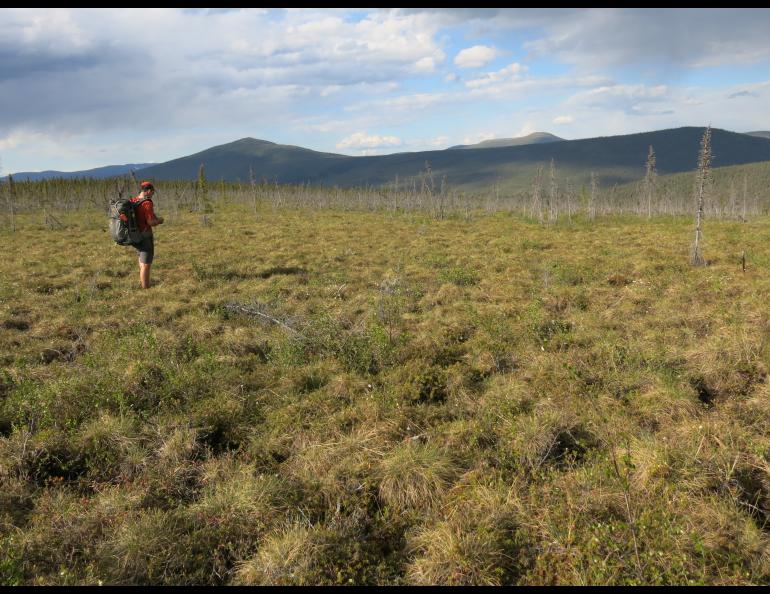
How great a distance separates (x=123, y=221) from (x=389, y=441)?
31.0 ft

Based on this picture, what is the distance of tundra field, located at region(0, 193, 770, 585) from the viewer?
3264mm

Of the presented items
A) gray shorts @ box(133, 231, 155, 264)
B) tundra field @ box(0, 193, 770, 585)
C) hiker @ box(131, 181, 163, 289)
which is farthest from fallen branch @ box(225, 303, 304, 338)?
gray shorts @ box(133, 231, 155, 264)

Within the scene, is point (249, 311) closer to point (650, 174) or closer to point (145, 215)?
point (145, 215)

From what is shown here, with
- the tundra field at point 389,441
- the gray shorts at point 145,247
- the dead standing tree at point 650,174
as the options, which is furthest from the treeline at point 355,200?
the tundra field at point 389,441

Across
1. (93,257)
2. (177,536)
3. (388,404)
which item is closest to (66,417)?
(177,536)

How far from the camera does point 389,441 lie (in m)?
4.80

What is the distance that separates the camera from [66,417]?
16.8 feet

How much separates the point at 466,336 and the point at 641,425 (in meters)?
3.55

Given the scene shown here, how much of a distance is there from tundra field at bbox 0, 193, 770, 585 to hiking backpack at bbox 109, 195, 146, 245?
1.73 meters

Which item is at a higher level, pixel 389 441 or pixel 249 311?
pixel 249 311

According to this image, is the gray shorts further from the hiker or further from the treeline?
the treeline

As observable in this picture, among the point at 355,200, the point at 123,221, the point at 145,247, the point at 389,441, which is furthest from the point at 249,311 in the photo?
the point at 355,200

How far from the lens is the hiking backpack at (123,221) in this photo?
34.9 ft

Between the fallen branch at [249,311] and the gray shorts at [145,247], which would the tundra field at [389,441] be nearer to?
the fallen branch at [249,311]
